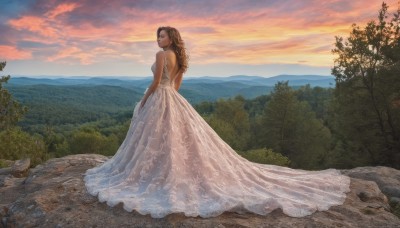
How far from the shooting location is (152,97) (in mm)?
8961

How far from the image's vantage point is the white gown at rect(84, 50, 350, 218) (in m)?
7.02

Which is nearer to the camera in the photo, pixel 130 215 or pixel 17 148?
pixel 130 215

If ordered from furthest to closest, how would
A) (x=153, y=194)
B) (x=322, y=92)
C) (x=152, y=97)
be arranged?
(x=322, y=92)
(x=152, y=97)
(x=153, y=194)

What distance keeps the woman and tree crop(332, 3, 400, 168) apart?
2253 cm

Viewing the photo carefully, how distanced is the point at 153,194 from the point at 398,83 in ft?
88.7

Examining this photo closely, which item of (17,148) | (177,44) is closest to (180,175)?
(177,44)

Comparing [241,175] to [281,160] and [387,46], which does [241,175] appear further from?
[387,46]

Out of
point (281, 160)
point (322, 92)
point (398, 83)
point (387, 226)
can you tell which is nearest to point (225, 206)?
point (387, 226)

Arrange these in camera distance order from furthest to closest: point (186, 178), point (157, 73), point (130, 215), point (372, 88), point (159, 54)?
point (372, 88)
point (157, 73)
point (159, 54)
point (186, 178)
point (130, 215)

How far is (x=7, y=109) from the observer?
1172 inches

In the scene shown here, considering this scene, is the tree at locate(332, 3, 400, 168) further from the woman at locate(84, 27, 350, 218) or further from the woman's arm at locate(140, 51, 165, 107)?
the woman's arm at locate(140, 51, 165, 107)

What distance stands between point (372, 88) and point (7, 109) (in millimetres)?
32630

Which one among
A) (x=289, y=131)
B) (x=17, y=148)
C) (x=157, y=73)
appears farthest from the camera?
(x=289, y=131)

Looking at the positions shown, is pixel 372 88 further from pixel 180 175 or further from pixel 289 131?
pixel 180 175
